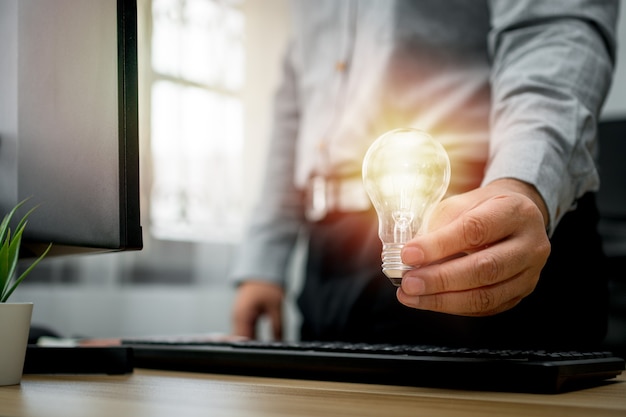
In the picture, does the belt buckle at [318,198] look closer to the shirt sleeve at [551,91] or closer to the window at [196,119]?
the shirt sleeve at [551,91]

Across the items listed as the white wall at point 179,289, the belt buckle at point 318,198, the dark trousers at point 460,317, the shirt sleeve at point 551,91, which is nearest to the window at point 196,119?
the white wall at point 179,289

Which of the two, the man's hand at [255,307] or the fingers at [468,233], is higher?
the fingers at [468,233]

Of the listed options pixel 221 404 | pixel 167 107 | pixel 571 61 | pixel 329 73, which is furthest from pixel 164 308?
pixel 221 404

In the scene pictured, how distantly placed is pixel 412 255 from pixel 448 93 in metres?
0.62

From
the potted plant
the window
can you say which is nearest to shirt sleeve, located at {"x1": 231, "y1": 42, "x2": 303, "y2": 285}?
the window

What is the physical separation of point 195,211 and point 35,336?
4.92ft

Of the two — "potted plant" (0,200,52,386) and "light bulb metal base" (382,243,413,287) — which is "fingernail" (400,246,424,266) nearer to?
"light bulb metal base" (382,243,413,287)

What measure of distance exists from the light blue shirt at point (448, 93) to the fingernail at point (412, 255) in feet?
0.74

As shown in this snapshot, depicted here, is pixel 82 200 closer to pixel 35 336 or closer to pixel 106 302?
pixel 35 336

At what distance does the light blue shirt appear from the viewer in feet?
2.50

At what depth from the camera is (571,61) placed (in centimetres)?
83

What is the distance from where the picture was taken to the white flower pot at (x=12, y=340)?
572 mm

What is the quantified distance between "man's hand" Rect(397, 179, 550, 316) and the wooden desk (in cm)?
8

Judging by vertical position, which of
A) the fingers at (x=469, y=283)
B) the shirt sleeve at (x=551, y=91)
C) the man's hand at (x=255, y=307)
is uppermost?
the shirt sleeve at (x=551, y=91)
